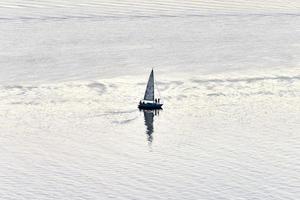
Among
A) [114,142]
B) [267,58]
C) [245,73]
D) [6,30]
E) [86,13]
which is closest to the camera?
[114,142]

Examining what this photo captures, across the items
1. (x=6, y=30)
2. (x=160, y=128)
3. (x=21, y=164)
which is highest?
(x=6, y=30)

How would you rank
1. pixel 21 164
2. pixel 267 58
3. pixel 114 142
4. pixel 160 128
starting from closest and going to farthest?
pixel 21 164, pixel 114 142, pixel 160 128, pixel 267 58

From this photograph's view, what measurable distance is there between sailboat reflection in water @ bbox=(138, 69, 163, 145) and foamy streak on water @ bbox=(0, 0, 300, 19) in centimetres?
5706

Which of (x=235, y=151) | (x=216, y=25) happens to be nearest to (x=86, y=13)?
(x=216, y=25)

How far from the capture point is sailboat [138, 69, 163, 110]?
11556cm

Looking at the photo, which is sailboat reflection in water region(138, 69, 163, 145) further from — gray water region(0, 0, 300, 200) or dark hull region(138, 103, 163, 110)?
gray water region(0, 0, 300, 200)

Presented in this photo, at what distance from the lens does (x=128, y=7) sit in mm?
181375

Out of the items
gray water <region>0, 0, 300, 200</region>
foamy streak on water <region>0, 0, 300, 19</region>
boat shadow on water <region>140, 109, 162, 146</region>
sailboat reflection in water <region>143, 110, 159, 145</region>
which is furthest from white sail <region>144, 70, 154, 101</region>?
foamy streak on water <region>0, 0, 300, 19</region>

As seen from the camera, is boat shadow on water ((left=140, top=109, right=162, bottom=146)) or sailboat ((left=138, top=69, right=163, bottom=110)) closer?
boat shadow on water ((left=140, top=109, right=162, bottom=146))

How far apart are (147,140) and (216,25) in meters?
71.1

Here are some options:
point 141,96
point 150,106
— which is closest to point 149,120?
point 150,106

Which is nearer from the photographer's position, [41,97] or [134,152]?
[134,152]

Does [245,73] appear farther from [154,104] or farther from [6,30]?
[6,30]

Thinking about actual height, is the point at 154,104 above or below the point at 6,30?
below
